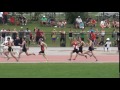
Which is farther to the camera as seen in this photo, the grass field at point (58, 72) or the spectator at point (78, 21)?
the spectator at point (78, 21)

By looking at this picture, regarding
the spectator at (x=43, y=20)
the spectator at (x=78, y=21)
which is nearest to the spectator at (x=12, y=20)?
the spectator at (x=43, y=20)

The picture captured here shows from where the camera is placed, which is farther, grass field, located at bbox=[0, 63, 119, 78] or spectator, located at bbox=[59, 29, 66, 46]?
spectator, located at bbox=[59, 29, 66, 46]

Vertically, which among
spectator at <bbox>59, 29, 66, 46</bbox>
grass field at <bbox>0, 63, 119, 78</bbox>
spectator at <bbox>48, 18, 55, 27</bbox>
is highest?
spectator at <bbox>48, 18, 55, 27</bbox>

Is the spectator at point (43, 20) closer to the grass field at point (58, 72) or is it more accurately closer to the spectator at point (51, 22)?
the spectator at point (51, 22)

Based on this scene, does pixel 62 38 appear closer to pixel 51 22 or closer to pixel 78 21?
pixel 78 21

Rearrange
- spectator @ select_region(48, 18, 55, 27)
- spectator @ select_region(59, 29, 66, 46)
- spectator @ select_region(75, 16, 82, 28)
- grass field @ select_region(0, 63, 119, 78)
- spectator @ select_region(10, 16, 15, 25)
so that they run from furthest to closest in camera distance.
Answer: spectator @ select_region(48, 18, 55, 27) < spectator @ select_region(10, 16, 15, 25) < spectator @ select_region(75, 16, 82, 28) < spectator @ select_region(59, 29, 66, 46) < grass field @ select_region(0, 63, 119, 78)

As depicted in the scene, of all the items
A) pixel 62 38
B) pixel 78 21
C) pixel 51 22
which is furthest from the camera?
pixel 51 22

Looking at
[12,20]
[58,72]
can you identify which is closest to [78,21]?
[12,20]

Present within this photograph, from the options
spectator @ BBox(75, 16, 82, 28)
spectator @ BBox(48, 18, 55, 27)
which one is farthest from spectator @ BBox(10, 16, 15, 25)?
spectator @ BBox(75, 16, 82, 28)

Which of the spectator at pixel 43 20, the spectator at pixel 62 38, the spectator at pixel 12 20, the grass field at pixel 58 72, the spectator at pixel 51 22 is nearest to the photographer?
the grass field at pixel 58 72

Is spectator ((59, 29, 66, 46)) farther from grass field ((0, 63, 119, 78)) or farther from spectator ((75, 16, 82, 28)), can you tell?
grass field ((0, 63, 119, 78))
